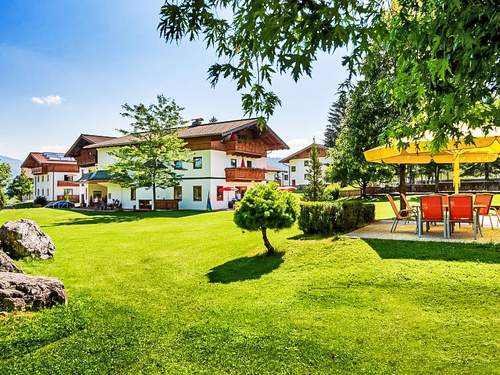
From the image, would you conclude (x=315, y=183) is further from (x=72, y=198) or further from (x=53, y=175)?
(x=53, y=175)

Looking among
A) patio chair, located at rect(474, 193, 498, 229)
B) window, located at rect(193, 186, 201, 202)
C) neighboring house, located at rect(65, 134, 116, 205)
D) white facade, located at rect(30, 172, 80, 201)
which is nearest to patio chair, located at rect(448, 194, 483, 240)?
patio chair, located at rect(474, 193, 498, 229)

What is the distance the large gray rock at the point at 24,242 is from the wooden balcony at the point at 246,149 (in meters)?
22.4

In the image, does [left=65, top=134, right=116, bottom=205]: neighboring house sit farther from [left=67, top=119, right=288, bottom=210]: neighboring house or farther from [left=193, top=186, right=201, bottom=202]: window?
[left=193, top=186, right=201, bottom=202]: window

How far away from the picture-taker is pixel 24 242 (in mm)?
9734

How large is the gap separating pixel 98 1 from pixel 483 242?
9498mm

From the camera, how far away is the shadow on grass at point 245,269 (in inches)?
305

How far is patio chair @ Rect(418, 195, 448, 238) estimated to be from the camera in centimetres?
932

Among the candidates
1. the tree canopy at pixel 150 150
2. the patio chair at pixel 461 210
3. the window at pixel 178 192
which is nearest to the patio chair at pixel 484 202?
the patio chair at pixel 461 210

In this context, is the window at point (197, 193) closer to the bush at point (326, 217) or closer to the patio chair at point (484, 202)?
the bush at point (326, 217)


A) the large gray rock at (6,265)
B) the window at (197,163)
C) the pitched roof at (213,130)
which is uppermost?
the pitched roof at (213,130)

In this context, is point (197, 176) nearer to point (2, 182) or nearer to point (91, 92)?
point (91, 92)

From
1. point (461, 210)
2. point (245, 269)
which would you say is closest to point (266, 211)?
point (245, 269)

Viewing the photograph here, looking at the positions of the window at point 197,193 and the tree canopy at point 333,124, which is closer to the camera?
the window at point 197,193

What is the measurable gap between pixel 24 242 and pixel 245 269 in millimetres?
6291
